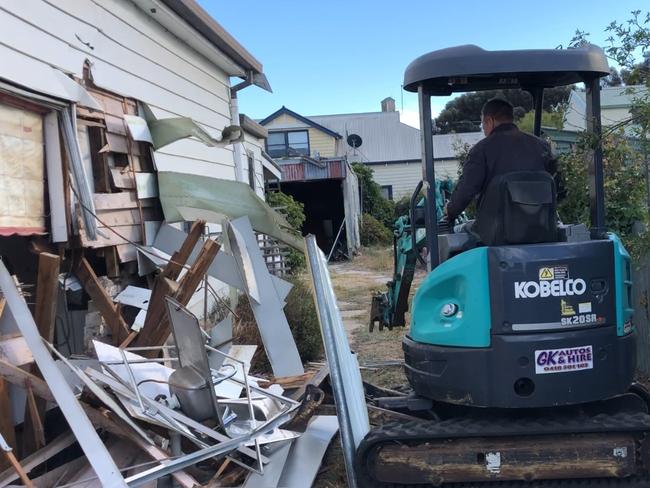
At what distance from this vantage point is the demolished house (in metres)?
3.74

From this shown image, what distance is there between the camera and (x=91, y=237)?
5.11m

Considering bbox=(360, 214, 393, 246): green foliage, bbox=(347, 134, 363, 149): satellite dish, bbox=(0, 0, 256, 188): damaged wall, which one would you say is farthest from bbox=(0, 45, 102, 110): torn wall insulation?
bbox=(347, 134, 363, 149): satellite dish

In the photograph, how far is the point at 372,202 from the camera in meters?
28.5

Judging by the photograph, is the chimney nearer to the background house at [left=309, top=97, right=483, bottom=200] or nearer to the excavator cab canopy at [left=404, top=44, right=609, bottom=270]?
the background house at [left=309, top=97, right=483, bottom=200]

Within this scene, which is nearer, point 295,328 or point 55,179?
point 55,179

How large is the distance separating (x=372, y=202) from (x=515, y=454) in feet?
83.4

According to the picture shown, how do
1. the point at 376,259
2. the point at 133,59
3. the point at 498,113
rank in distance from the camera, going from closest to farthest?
1. the point at 498,113
2. the point at 133,59
3. the point at 376,259

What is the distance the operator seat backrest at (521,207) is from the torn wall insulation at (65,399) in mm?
2447

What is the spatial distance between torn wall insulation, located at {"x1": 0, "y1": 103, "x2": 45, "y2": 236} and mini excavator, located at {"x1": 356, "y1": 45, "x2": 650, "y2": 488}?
2998 mm

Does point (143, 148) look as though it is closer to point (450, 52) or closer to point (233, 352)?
point (233, 352)

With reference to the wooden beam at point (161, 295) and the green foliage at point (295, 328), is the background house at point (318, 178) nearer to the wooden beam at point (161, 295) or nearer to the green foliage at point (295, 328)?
the green foliage at point (295, 328)

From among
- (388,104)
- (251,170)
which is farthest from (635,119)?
(388,104)

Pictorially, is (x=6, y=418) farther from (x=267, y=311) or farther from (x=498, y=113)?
(x=498, y=113)

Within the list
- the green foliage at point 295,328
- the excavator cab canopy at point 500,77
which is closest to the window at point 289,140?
the green foliage at point 295,328
